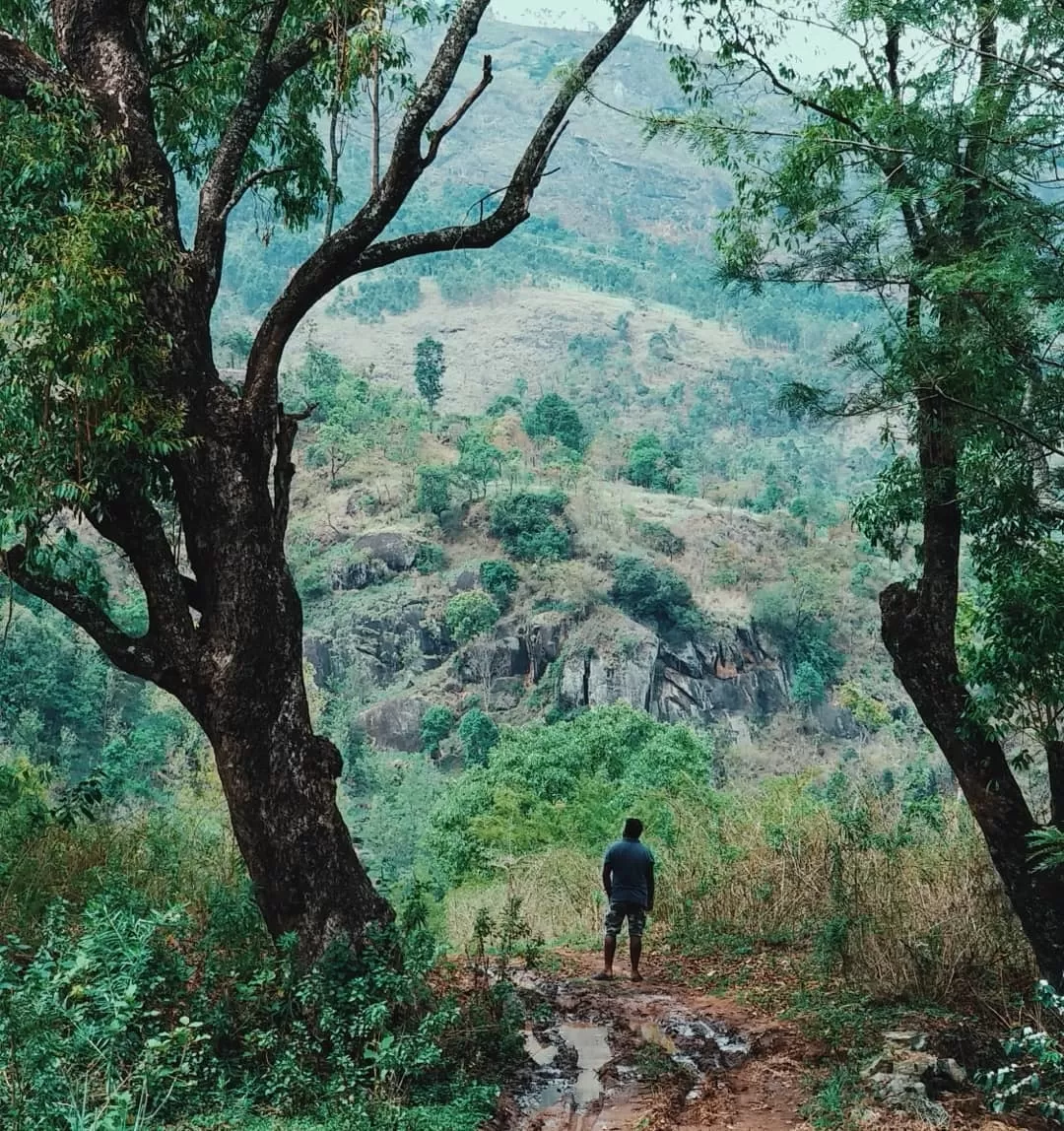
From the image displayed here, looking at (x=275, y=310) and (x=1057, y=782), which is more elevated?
(x=275, y=310)

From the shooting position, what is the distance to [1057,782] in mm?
5930

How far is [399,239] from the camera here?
5.79 meters

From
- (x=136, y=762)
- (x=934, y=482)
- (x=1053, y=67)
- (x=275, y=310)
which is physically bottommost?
(x=136, y=762)

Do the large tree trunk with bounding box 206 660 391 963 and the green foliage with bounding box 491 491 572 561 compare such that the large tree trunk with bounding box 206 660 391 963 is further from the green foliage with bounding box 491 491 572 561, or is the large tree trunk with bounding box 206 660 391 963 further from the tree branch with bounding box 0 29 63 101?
the green foliage with bounding box 491 491 572 561

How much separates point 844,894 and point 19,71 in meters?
6.75

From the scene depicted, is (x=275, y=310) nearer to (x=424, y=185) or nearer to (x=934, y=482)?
(x=934, y=482)

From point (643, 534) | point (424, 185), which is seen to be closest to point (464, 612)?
point (643, 534)

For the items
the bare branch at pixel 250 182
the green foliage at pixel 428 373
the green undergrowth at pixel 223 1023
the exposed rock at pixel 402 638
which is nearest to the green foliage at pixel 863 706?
the exposed rock at pixel 402 638

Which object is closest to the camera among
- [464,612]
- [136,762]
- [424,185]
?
[136,762]

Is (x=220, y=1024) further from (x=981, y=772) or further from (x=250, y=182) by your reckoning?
A: (x=250, y=182)

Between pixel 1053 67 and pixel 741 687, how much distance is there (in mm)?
57056

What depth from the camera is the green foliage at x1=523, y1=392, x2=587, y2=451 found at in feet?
250

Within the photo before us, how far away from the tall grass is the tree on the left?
3059 millimetres

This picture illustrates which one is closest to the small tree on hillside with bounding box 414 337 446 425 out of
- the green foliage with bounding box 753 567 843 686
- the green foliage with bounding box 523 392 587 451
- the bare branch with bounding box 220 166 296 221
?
the green foliage with bounding box 523 392 587 451
